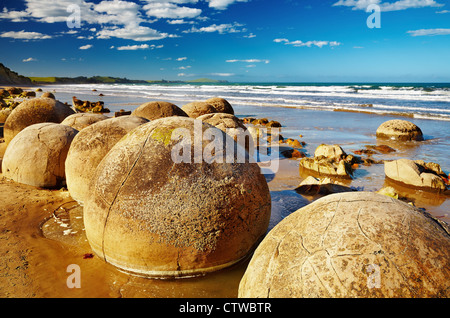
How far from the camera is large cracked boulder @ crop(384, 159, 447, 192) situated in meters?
7.24

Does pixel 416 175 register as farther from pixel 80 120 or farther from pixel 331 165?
pixel 80 120

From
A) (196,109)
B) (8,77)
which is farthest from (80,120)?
(8,77)

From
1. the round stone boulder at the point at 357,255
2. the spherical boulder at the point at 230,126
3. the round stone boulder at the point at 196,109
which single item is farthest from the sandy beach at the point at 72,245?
the round stone boulder at the point at 196,109

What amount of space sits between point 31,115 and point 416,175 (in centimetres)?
1137

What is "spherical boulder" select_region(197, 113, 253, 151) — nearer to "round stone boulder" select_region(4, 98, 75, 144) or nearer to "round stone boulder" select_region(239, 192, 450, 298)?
"round stone boulder" select_region(4, 98, 75, 144)

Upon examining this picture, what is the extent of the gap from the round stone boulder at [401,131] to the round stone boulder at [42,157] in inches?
496

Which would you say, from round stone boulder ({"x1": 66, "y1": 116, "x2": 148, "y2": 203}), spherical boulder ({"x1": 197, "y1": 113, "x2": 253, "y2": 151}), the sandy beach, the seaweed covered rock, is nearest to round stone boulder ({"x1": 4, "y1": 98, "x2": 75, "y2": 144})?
the sandy beach

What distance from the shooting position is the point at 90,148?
5617mm

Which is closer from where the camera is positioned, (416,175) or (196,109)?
(416,175)

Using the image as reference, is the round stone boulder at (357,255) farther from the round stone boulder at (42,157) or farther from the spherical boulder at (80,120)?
the spherical boulder at (80,120)

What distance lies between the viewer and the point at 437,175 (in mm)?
7504

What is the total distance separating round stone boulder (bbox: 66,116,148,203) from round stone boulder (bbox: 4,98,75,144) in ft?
18.0

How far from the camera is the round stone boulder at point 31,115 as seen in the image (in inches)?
396
